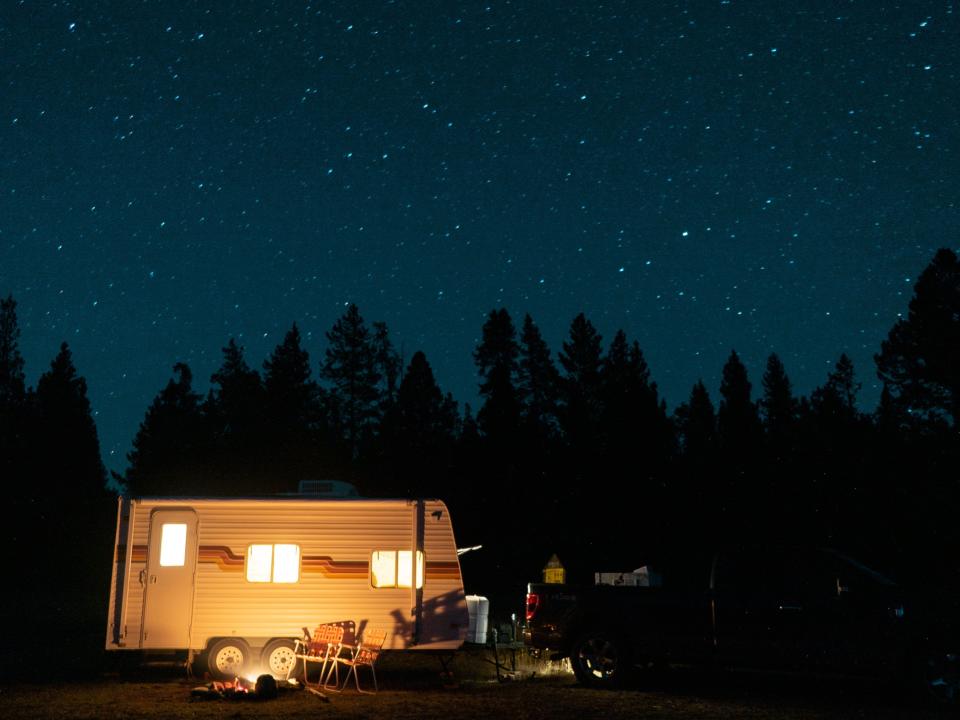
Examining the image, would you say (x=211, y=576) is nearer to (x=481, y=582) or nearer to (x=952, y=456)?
(x=481, y=582)

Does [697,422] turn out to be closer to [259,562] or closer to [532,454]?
[532,454]

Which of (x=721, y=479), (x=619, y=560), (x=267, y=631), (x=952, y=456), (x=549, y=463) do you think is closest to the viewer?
(x=267, y=631)

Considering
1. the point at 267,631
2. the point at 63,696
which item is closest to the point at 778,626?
the point at 267,631

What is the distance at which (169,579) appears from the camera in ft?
40.5

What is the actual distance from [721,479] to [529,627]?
37.5m

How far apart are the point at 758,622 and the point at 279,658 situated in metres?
6.07

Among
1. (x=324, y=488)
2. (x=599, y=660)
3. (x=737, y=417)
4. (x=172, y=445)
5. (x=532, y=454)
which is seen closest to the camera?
(x=599, y=660)

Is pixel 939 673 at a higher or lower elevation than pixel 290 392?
lower

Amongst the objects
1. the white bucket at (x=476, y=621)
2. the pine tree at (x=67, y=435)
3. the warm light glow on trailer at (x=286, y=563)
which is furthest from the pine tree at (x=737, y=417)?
the warm light glow on trailer at (x=286, y=563)

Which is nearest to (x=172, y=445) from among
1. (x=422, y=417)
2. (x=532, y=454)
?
(x=422, y=417)

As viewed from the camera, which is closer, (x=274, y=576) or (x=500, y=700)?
(x=500, y=700)

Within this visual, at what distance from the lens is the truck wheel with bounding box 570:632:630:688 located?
1168 centimetres

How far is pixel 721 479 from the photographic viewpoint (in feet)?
158

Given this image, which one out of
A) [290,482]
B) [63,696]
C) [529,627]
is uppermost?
[290,482]
